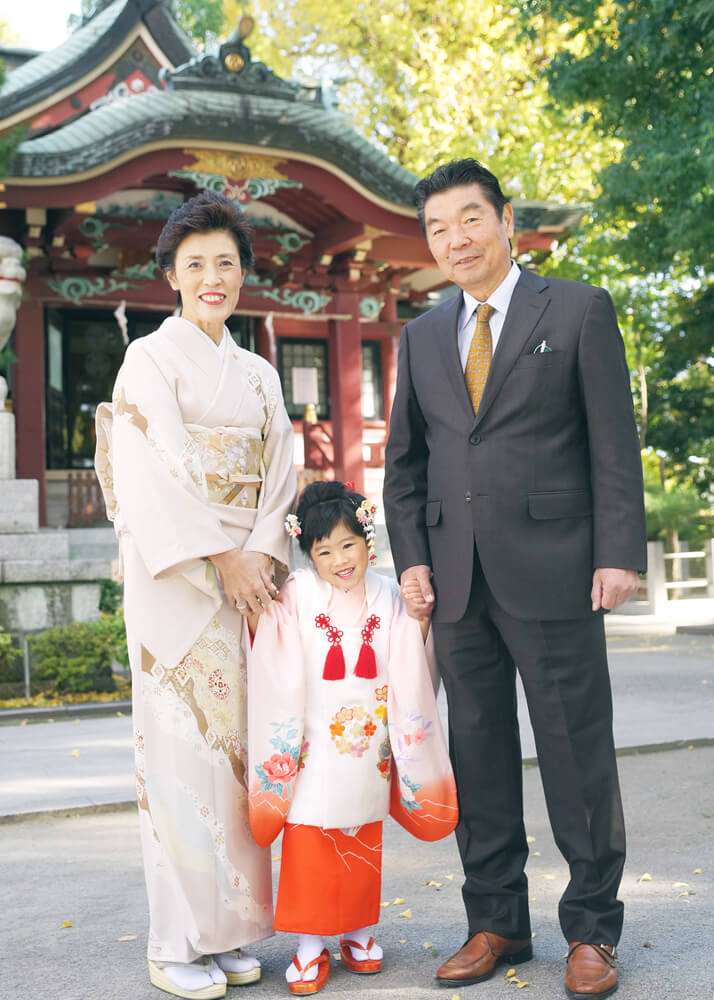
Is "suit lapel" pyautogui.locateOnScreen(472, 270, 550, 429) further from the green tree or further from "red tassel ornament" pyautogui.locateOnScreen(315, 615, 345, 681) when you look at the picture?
the green tree

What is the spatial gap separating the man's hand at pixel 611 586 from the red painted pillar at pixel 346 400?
10.9 metres

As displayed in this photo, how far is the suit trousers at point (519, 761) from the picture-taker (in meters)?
2.82

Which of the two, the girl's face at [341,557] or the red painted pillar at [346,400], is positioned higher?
the red painted pillar at [346,400]

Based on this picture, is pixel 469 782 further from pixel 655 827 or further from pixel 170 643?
pixel 655 827

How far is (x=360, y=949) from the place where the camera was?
2969mm

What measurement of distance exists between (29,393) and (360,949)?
1051 cm

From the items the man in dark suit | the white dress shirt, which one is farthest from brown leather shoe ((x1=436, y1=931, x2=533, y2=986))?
the white dress shirt

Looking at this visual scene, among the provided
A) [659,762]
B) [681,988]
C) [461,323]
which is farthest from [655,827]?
[461,323]

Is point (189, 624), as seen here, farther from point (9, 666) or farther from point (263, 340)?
point (263, 340)

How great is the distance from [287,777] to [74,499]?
975 cm

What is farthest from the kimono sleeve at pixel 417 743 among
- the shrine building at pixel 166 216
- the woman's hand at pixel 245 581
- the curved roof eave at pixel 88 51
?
the curved roof eave at pixel 88 51

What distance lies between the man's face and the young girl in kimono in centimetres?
73

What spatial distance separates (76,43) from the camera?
618 inches

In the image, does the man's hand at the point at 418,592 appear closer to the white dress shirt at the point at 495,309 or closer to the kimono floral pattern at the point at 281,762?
the kimono floral pattern at the point at 281,762
